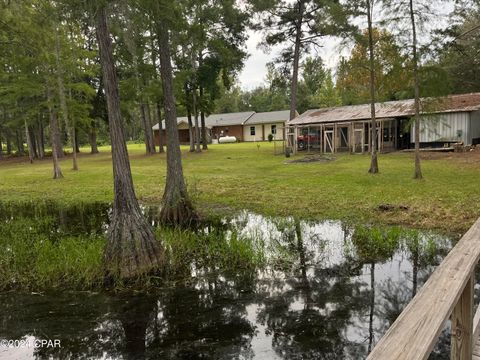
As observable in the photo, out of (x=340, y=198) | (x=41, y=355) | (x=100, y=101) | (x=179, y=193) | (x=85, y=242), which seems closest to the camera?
(x=41, y=355)

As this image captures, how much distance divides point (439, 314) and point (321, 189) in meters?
12.1

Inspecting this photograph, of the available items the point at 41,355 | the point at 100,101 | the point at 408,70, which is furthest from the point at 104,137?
the point at 41,355

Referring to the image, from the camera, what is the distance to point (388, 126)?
91.5ft

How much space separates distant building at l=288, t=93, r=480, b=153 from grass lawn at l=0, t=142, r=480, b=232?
11.4 ft

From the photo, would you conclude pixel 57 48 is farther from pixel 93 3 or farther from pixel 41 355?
pixel 41 355

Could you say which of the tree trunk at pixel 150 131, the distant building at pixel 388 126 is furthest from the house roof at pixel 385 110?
the tree trunk at pixel 150 131

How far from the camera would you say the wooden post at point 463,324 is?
→ 79.7 inches

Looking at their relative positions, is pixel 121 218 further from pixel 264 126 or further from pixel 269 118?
pixel 264 126

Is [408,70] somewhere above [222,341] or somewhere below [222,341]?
above

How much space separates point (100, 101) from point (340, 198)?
2953cm

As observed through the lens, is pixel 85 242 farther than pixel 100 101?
No

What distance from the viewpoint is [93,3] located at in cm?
592

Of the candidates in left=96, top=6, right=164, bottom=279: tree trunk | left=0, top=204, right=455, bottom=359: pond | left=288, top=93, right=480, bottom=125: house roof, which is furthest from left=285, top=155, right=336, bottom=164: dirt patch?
left=96, top=6, right=164, bottom=279: tree trunk

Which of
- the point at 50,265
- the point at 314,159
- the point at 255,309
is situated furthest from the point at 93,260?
the point at 314,159
